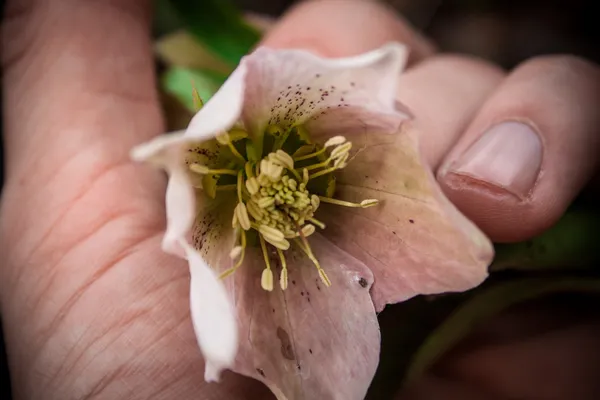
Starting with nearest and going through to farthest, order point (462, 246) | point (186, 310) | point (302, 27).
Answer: point (462, 246)
point (186, 310)
point (302, 27)

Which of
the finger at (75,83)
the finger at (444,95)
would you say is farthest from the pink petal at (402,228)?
the finger at (75,83)

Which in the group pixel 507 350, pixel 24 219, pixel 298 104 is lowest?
pixel 507 350

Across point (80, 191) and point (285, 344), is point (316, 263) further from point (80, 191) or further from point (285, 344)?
point (80, 191)

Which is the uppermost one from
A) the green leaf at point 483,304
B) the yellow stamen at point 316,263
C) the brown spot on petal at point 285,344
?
the yellow stamen at point 316,263

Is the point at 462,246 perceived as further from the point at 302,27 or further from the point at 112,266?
the point at 302,27

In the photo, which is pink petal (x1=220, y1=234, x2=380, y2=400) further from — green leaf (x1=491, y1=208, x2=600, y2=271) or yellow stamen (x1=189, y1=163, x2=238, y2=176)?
green leaf (x1=491, y1=208, x2=600, y2=271)

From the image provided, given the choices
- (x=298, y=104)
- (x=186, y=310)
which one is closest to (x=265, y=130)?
(x=298, y=104)

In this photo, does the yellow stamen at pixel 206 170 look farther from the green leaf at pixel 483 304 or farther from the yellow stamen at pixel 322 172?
the green leaf at pixel 483 304
